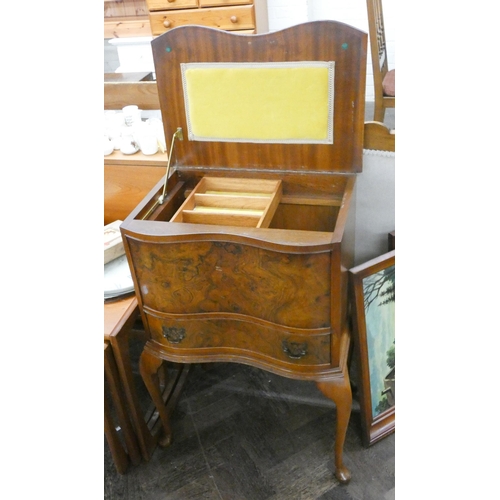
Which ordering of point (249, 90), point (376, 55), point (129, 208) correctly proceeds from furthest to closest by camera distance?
point (376, 55), point (129, 208), point (249, 90)

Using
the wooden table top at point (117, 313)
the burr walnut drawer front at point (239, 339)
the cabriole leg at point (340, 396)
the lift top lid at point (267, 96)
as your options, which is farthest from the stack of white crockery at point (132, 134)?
the cabriole leg at point (340, 396)

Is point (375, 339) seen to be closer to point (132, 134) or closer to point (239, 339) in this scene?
point (239, 339)

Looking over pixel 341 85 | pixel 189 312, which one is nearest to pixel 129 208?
pixel 189 312

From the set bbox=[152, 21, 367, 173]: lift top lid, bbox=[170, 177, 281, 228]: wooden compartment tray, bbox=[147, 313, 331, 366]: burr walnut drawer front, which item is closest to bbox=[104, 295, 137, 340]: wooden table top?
bbox=[147, 313, 331, 366]: burr walnut drawer front

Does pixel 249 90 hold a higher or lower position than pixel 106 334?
higher

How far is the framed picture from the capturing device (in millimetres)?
1201

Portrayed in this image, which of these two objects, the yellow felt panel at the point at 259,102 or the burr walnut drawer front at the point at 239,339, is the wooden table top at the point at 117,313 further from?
the yellow felt panel at the point at 259,102

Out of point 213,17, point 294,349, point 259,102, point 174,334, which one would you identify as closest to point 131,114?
point 259,102

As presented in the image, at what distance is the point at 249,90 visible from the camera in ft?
3.70

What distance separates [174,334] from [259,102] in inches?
22.5

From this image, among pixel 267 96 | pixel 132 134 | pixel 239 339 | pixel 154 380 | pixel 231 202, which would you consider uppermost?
pixel 267 96

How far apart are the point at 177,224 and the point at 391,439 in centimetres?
88

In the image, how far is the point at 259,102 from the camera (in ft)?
3.74
